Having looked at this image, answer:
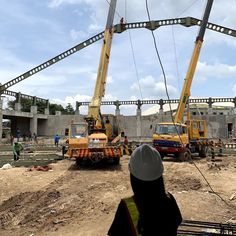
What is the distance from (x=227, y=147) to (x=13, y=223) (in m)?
23.7

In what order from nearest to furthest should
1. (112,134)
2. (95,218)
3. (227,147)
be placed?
1. (95,218)
2. (112,134)
3. (227,147)

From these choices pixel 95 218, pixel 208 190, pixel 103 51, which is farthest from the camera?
pixel 103 51

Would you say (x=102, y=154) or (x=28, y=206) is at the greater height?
(x=102, y=154)

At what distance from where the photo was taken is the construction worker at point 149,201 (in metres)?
2.03

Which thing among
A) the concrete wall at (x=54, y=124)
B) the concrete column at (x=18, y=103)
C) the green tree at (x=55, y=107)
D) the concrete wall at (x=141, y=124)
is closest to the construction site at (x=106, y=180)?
the concrete wall at (x=141, y=124)

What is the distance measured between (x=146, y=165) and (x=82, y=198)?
7.76 metres

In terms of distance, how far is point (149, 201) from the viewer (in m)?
2.05

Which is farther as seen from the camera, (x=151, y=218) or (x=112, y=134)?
(x=112, y=134)

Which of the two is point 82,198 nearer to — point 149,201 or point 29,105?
point 149,201

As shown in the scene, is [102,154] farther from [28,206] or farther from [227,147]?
[227,147]

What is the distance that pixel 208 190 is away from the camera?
34.2ft

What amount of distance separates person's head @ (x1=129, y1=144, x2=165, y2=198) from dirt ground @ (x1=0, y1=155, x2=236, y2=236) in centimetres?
490

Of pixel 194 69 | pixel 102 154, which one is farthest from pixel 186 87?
pixel 102 154

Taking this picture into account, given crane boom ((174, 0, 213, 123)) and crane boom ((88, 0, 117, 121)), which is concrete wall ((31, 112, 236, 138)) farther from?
crane boom ((88, 0, 117, 121))
